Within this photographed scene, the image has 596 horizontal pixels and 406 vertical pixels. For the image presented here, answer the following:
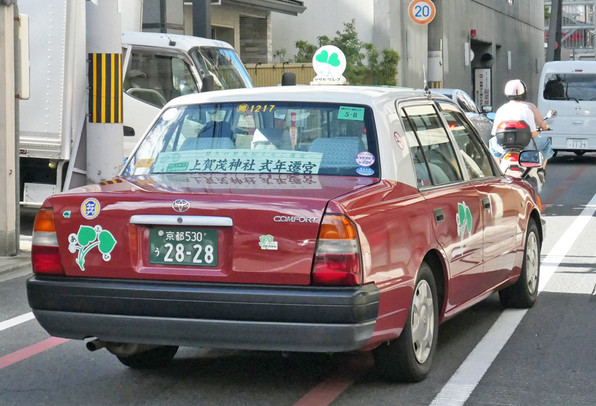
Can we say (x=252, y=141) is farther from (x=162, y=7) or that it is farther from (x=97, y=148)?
(x=162, y=7)

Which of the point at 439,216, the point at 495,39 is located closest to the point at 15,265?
the point at 439,216

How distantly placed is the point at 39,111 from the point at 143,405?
25.1 feet

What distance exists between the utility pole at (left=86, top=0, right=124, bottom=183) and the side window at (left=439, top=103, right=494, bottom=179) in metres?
5.62

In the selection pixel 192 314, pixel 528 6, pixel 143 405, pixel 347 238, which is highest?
pixel 528 6

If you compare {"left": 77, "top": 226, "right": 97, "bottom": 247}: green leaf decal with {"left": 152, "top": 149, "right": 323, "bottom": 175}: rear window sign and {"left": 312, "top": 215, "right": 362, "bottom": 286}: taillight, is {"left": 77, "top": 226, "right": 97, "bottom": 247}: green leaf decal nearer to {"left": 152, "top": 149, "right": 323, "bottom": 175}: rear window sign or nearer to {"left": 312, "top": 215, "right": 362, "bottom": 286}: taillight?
{"left": 152, "top": 149, "right": 323, "bottom": 175}: rear window sign

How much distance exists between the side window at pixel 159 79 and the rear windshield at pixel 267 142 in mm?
7368

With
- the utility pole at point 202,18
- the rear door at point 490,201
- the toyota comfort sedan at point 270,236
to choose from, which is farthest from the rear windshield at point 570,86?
the toyota comfort sedan at point 270,236

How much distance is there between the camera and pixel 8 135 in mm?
11117

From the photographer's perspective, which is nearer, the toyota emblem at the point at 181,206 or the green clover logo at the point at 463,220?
the toyota emblem at the point at 181,206

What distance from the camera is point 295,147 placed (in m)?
6.18

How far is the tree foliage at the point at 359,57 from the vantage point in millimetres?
29234

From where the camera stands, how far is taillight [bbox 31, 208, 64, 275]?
18.7 feet

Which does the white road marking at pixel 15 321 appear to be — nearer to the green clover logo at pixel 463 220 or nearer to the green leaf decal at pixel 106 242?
the green leaf decal at pixel 106 242

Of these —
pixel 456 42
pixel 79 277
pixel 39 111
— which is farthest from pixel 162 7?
pixel 456 42
